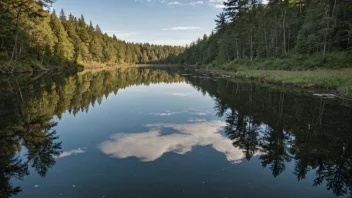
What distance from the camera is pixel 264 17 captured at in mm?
46938

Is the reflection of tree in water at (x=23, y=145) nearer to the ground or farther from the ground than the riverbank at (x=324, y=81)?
nearer to the ground

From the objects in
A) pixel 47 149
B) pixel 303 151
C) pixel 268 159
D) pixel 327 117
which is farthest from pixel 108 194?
pixel 327 117

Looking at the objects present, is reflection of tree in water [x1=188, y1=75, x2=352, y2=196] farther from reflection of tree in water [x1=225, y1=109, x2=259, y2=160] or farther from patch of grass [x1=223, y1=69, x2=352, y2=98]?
patch of grass [x1=223, y1=69, x2=352, y2=98]

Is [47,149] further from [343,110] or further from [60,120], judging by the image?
[343,110]

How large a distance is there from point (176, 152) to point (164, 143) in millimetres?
954

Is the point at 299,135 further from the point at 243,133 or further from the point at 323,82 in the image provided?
the point at 323,82

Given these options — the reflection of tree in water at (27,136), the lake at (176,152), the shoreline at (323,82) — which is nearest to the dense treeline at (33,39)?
the reflection of tree in water at (27,136)

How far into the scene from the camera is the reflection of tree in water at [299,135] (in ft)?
20.9

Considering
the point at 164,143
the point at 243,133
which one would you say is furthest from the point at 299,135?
the point at 164,143

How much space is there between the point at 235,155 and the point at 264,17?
4597cm

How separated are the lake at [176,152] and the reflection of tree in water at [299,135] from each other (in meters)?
0.03

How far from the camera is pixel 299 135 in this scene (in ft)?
30.0

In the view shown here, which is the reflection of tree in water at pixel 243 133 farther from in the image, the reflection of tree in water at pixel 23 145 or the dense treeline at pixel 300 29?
the dense treeline at pixel 300 29

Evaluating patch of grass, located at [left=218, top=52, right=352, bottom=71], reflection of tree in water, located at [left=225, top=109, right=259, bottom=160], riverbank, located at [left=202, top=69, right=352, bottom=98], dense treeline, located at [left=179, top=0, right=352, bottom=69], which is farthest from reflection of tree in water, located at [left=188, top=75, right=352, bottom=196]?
dense treeline, located at [left=179, top=0, right=352, bottom=69]
